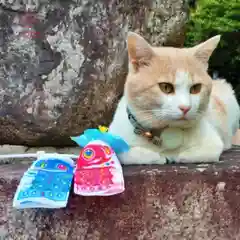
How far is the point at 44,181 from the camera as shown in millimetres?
1675

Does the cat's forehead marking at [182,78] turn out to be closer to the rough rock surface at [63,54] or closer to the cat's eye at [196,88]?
the cat's eye at [196,88]

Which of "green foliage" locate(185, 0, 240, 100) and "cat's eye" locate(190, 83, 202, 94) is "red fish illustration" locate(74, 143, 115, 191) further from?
"green foliage" locate(185, 0, 240, 100)

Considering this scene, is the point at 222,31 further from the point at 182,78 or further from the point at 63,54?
the point at 182,78

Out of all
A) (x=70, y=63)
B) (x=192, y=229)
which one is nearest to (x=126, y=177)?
(x=192, y=229)

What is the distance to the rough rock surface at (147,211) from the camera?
1.75 meters

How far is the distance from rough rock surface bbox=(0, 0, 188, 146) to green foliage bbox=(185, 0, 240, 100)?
35.5 inches

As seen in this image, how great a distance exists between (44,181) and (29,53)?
910mm

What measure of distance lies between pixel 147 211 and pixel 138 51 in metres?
0.48

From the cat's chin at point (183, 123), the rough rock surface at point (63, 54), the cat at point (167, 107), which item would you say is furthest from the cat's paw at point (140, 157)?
the rough rock surface at point (63, 54)

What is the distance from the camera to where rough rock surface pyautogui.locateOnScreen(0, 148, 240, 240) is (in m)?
1.75

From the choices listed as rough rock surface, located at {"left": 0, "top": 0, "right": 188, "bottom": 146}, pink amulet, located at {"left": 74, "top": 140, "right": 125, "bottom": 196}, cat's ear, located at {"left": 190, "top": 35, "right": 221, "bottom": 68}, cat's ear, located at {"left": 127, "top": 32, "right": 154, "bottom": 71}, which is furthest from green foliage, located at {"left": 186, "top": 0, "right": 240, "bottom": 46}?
pink amulet, located at {"left": 74, "top": 140, "right": 125, "bottom": 196}

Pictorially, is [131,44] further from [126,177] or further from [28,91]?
[28,91]

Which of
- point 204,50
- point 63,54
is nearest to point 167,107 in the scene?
point 204,50

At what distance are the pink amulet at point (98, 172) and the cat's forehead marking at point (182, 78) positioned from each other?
11.1 inches
